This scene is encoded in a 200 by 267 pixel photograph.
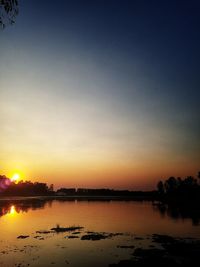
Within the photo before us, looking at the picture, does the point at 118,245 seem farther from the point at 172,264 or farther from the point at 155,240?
the point at 172,264

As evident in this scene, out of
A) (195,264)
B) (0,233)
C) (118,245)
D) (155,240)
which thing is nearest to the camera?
(195,264)

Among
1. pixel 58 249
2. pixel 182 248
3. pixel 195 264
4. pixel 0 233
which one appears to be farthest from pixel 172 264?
pixel 0 233

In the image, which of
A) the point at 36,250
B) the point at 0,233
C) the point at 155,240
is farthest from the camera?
the point at 0,233

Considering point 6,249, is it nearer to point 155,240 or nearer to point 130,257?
point 130,257

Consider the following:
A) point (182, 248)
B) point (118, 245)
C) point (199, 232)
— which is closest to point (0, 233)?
point (118, 245)

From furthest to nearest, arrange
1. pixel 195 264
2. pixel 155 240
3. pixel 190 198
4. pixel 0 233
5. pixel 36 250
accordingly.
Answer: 1. pixel 190 198
2. pixel 0 233
3. pixel 155 240
4. pixel 36 250
5. pixel 195 264

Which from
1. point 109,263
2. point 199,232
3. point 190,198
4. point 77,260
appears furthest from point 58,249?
point 190,198

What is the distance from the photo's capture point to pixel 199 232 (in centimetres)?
6725

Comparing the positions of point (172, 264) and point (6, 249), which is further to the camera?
point (6, 249)

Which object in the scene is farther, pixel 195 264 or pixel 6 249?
pixel 6 249

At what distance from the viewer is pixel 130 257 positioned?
1614 inches

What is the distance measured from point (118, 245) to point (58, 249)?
32.0 feet

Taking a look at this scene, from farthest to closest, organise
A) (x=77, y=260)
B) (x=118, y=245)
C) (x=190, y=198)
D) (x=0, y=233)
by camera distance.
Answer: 1. (x=190, y=198)
2. (x=0, y=233)
3. (x=118, y=245)
4. (x=77, y=260)

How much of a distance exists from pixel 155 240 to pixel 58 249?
1818 cm
